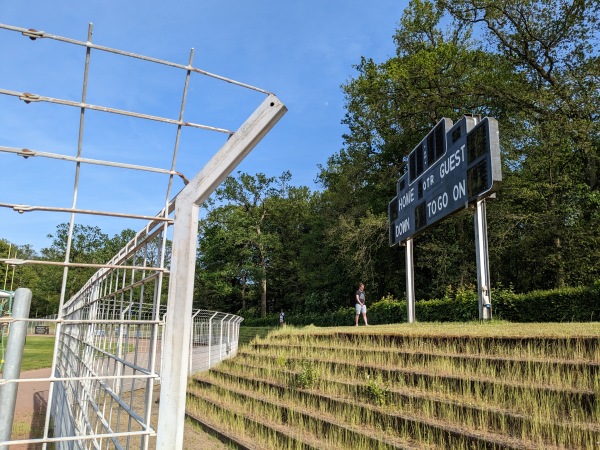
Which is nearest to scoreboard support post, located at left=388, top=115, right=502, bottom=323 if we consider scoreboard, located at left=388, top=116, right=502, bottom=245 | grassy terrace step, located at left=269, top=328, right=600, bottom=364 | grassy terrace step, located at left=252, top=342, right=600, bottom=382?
scoreboard, located at left=388, top=116, right=502, bottom=245

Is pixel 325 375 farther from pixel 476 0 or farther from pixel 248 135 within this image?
pixel 476 0

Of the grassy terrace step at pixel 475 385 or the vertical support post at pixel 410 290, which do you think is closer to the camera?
the grassy terrace step at pixel 475 385

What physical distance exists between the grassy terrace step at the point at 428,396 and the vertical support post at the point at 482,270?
3.31 m

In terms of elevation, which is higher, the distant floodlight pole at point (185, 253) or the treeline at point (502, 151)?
the treeline at point (502, 151)

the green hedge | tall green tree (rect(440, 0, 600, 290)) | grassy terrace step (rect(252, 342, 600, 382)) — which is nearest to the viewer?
grassy terrace step (rect(252, 342, 600, 382))

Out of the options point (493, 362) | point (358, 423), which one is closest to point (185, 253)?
point (358, 423)

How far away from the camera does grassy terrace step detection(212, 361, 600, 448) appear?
12.8 feet

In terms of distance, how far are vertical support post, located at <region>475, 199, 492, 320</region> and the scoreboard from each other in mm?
748

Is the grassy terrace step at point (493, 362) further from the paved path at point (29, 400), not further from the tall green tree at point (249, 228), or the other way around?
the tall green tree at point (249, 228)

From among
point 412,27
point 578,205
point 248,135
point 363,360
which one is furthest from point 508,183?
point 248,135

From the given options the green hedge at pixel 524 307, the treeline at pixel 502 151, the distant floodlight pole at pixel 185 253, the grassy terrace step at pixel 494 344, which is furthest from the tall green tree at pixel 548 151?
the distant floodlight pole at pixel 185 253

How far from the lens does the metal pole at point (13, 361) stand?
1.67 m

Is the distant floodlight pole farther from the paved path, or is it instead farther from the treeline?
the treeline

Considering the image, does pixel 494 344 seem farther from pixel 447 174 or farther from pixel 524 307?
pixel 524 307
